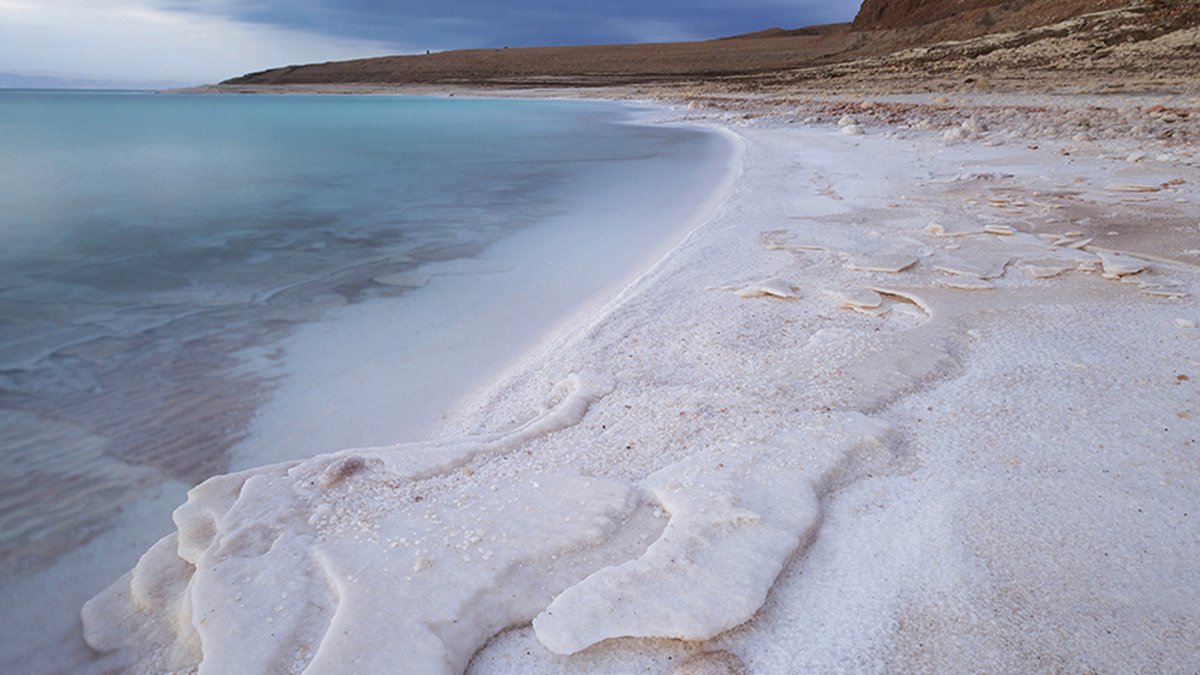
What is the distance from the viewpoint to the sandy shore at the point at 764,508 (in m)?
1.16

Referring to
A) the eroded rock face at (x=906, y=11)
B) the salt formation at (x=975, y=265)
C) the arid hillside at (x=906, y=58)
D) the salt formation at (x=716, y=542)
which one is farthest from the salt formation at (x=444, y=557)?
the eroded rock face at (x=906, y=11)

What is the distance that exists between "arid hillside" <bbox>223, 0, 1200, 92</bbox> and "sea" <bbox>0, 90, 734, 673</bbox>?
12155 mm

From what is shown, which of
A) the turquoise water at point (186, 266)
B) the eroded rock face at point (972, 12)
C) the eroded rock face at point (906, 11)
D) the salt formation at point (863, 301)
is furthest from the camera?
the eroded rock face at point (906, 11)

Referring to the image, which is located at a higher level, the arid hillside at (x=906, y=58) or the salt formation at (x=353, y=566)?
the arid hillside at (x=906, y=58)

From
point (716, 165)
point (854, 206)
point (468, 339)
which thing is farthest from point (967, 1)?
point (468, 339)

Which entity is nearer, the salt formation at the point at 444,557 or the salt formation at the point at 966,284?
the salt formation at the point at 444,557

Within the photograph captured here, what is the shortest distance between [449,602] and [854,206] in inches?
160

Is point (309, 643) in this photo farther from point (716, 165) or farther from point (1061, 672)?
point (716, 165)

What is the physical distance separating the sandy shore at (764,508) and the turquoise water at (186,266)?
2.27 feet

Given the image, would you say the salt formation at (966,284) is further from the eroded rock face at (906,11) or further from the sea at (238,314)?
the eroded rock face at (906,11)

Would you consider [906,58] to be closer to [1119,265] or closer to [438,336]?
[1119,265]

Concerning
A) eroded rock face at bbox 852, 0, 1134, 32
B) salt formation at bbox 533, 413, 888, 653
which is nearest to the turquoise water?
salt formation at bbox 533, 413, 888, 653

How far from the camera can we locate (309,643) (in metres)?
1.20

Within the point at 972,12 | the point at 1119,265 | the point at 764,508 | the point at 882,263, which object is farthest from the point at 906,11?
the point at 764,508
